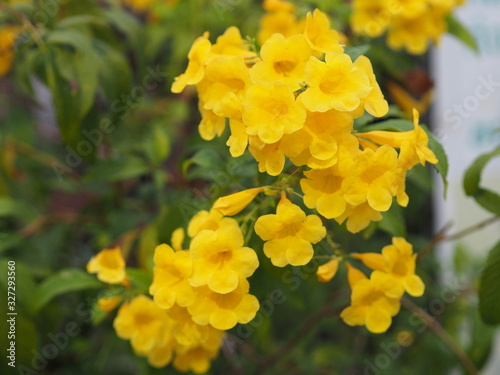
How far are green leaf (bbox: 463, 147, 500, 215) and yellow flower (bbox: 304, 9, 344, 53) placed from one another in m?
0.27

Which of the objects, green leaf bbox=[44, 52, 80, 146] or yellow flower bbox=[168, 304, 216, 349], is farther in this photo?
green leaf bbox=[44, 52, 80, 146]

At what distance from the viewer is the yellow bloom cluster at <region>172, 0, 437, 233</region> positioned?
518 mm

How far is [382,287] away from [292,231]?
5.0 inches

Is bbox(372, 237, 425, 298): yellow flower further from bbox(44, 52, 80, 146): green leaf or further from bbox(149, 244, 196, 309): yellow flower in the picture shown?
bbox(44, 52, 80, 146): green leaf

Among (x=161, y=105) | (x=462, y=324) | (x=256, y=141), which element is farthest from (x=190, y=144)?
(x=462, y=324)

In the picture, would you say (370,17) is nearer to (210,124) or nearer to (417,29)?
(417,29)

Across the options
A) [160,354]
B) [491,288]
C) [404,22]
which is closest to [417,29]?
[404,22]

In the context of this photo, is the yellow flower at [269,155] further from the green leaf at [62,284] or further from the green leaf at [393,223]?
the green leaf at [62,284]

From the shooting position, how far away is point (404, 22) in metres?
0.97

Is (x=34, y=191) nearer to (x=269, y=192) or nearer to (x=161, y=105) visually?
(x=161, y=105)

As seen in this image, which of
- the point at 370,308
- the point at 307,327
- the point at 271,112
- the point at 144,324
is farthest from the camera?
the point at 307,327

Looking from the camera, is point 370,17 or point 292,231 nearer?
point 292,231

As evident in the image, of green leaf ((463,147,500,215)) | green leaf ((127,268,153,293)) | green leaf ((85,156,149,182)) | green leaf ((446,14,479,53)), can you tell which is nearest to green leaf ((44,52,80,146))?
green leaf ((85,156,149,182))

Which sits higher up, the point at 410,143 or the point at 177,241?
the point at 410,143
